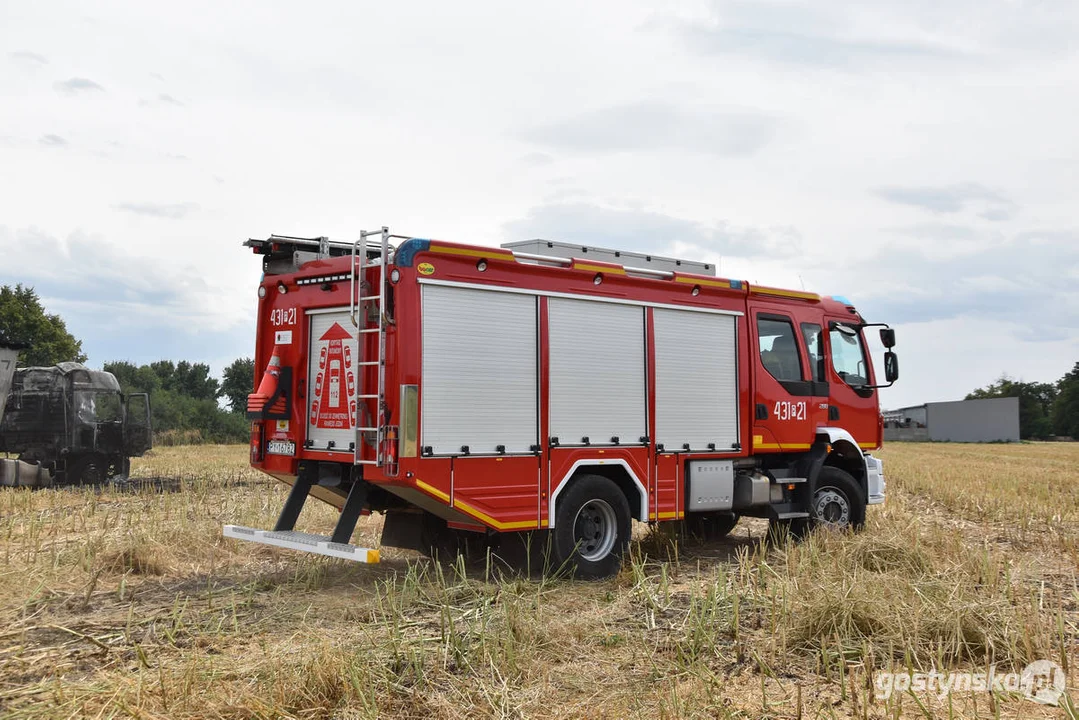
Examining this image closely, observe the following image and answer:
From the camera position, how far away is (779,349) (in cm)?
1207

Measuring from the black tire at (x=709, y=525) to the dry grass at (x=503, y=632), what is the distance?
1618 millimetres

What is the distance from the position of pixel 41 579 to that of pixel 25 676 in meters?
2.79

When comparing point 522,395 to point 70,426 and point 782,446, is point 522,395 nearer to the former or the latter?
point 782,446

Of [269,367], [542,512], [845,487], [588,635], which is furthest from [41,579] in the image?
[845,487]

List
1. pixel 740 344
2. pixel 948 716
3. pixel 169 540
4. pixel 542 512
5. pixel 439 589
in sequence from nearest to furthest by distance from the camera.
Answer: pixel 948 716, pixel 439 589, pixel 542 512, pixel 169 540, pixel 740 344

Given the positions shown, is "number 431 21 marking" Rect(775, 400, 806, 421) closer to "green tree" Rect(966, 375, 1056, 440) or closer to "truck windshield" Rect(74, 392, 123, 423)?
"truck windshield" Rect(74, 392, 123, 423)

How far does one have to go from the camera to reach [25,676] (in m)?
6.14

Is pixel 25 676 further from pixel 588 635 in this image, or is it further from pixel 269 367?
pixel 269 367

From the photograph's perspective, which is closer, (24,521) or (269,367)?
(269,367)

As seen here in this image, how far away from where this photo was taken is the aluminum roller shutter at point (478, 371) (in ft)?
28.8

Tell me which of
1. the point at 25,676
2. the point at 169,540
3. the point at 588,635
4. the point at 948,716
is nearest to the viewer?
the point at 948,716

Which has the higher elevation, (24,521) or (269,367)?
(269,367)

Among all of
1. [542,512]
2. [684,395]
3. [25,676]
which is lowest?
[25,676]

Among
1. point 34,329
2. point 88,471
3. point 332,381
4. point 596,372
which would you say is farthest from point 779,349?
point 34,329
